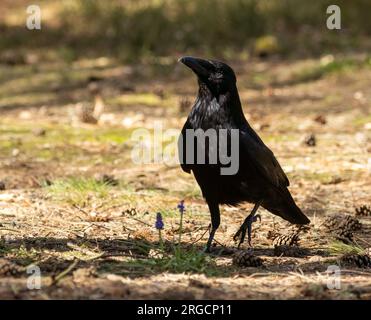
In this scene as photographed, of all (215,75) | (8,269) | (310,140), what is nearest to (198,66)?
(215,75)

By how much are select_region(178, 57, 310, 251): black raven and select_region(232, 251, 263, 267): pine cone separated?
34 cm

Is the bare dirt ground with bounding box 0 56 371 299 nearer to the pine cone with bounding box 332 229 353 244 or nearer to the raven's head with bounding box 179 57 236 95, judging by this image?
the pine cone with bounding box 332 229 353 244

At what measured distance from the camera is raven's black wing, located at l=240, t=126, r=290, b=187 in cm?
477

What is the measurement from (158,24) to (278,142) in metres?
6.57

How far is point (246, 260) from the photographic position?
441cm

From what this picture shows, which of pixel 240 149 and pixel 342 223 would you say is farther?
pixel 342 223

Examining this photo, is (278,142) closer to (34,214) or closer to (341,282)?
(34,214)

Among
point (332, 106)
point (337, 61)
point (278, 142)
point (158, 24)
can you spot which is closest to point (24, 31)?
point (158, 24)

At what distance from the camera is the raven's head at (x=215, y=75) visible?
4.91 metres

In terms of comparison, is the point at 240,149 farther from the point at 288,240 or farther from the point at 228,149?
the point at 288,240

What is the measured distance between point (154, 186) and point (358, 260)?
243 cm

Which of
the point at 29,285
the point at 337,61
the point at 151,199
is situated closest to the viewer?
the point at 29,285

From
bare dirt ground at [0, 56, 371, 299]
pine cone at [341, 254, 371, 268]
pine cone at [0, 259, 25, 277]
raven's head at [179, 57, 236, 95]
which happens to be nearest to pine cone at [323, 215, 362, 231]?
bare dirt ground at [0, 56, 371, 299]

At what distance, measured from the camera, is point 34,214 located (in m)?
5.62
